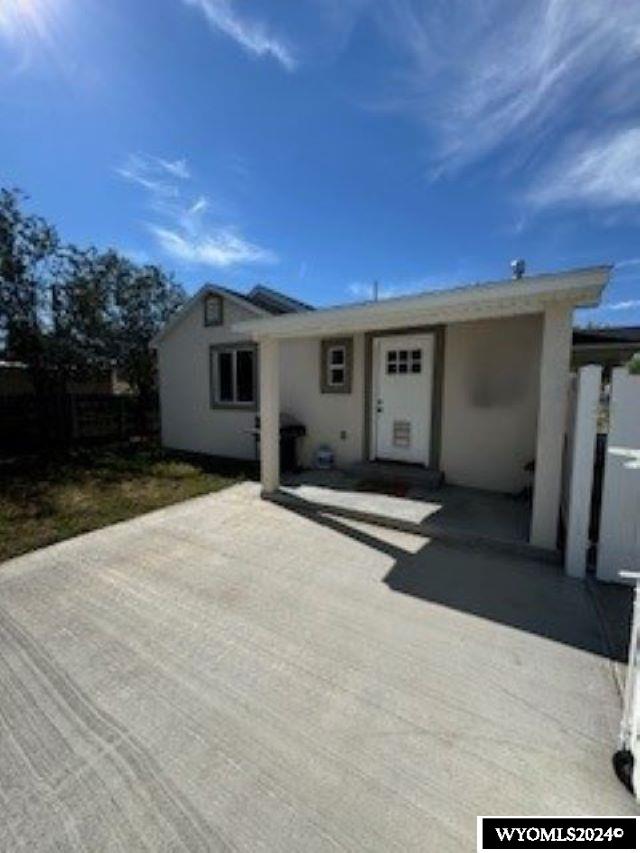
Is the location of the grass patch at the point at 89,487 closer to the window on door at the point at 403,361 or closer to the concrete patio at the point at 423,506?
the concrete patio at the point at 423,506

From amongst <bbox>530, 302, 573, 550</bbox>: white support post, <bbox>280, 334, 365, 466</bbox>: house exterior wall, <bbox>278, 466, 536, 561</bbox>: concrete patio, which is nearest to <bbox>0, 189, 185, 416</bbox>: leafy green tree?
<bbox>280, 334, 365, 466</bbox>: house exterior wall

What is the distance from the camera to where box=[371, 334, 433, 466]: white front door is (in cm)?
700

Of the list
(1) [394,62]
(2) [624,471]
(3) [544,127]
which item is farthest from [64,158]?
(2) [624,471]

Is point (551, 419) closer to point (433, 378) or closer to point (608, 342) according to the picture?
point (433, 378)

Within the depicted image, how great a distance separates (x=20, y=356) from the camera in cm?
1276

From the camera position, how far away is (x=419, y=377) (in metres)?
7.04

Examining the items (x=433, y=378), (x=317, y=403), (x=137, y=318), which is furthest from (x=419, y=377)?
(x=137, y=318)

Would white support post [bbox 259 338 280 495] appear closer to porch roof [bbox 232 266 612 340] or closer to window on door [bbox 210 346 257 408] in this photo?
porch roof [bbox 232 266 612 340]

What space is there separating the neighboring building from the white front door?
227cm

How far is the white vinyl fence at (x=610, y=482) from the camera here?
3.48 metres

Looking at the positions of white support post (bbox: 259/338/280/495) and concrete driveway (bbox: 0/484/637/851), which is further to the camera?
white support post (bbox: 259/338/280/495)

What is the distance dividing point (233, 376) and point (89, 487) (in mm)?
3986

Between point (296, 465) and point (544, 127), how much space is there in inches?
262

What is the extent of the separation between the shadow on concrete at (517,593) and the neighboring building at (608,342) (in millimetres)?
3411
